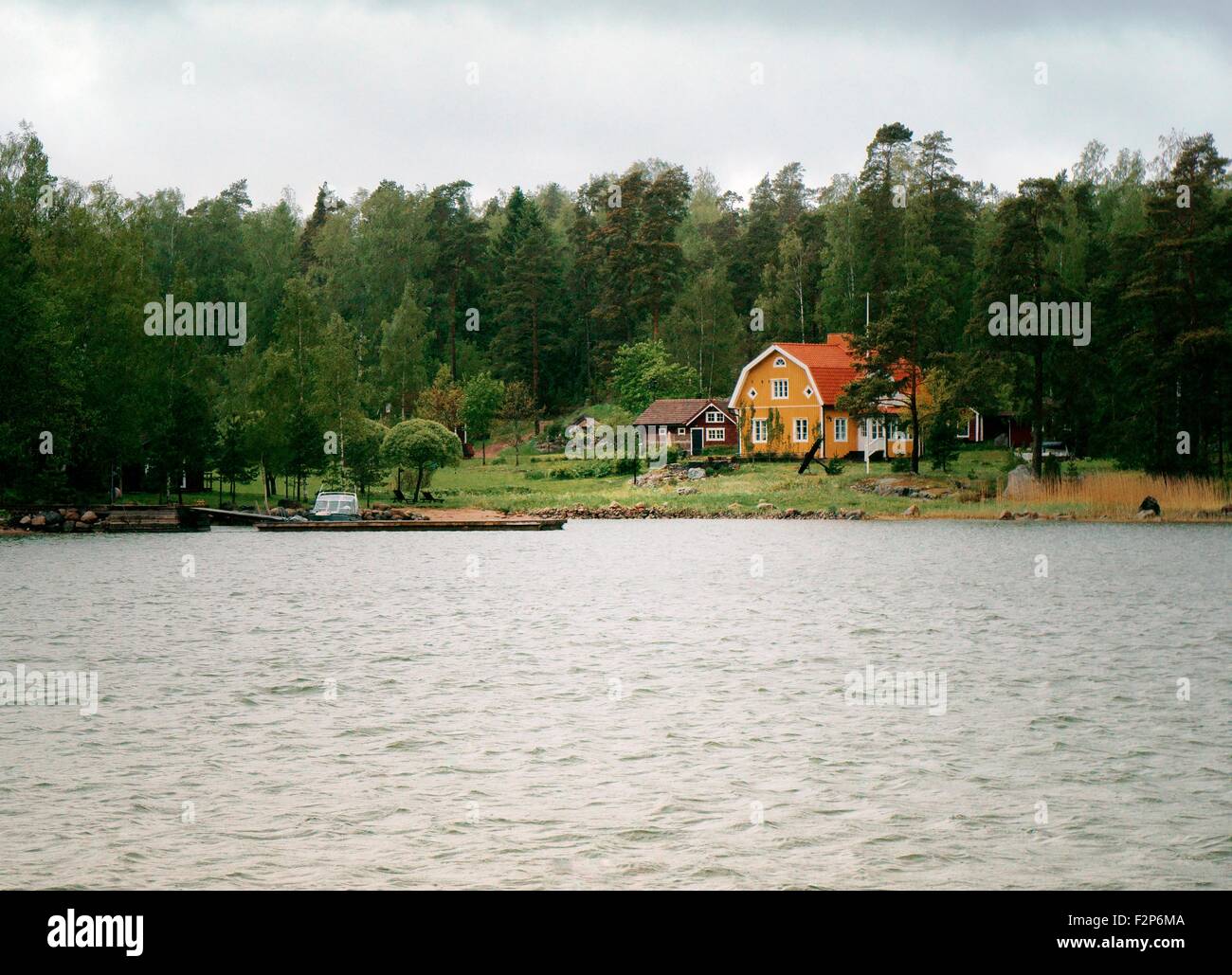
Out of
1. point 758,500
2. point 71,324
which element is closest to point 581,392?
point 758,500

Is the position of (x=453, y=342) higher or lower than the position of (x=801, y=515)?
higher

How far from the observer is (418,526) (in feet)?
198

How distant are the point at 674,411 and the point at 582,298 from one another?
3163 cm

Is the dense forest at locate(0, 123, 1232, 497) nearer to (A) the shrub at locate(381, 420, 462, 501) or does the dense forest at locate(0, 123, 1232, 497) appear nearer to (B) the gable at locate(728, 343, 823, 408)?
(A) the shrub at locate(381, 420, 462, 501)

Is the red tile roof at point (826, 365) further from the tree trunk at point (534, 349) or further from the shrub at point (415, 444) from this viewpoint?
the tree trunk at point (534, 349)

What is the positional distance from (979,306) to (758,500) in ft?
52.8

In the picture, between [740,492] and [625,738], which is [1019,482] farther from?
[625,738]

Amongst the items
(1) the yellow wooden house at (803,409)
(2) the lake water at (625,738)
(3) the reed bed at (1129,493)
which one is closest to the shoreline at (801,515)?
(3) the reed bed at (1129,493)

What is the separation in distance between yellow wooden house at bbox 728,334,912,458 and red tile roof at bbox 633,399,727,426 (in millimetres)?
3509

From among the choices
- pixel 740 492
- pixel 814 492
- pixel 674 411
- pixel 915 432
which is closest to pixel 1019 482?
pixel 915 432

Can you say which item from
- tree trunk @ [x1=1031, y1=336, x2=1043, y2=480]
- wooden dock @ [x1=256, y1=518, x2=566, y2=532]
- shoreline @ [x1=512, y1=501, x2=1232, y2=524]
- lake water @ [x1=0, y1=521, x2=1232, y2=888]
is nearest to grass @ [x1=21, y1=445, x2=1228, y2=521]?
shoreline @ [x1=512, y1=501, x2=1232, y2=524]

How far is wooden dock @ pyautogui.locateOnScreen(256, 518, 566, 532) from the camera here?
2379 inches

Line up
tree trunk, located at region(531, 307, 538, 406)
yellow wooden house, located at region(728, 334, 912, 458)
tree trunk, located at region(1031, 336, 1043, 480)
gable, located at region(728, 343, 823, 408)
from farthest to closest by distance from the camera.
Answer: tree trunk, located at region(531, 307, 538, 406), gable, located at region(728, 343, 823, 408), yellow wooden house, located at region(728, 334, 912, 458), tree trunk, located at region(1031, 336, 1043, 480)

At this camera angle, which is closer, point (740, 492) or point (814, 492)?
point (814, 492)
